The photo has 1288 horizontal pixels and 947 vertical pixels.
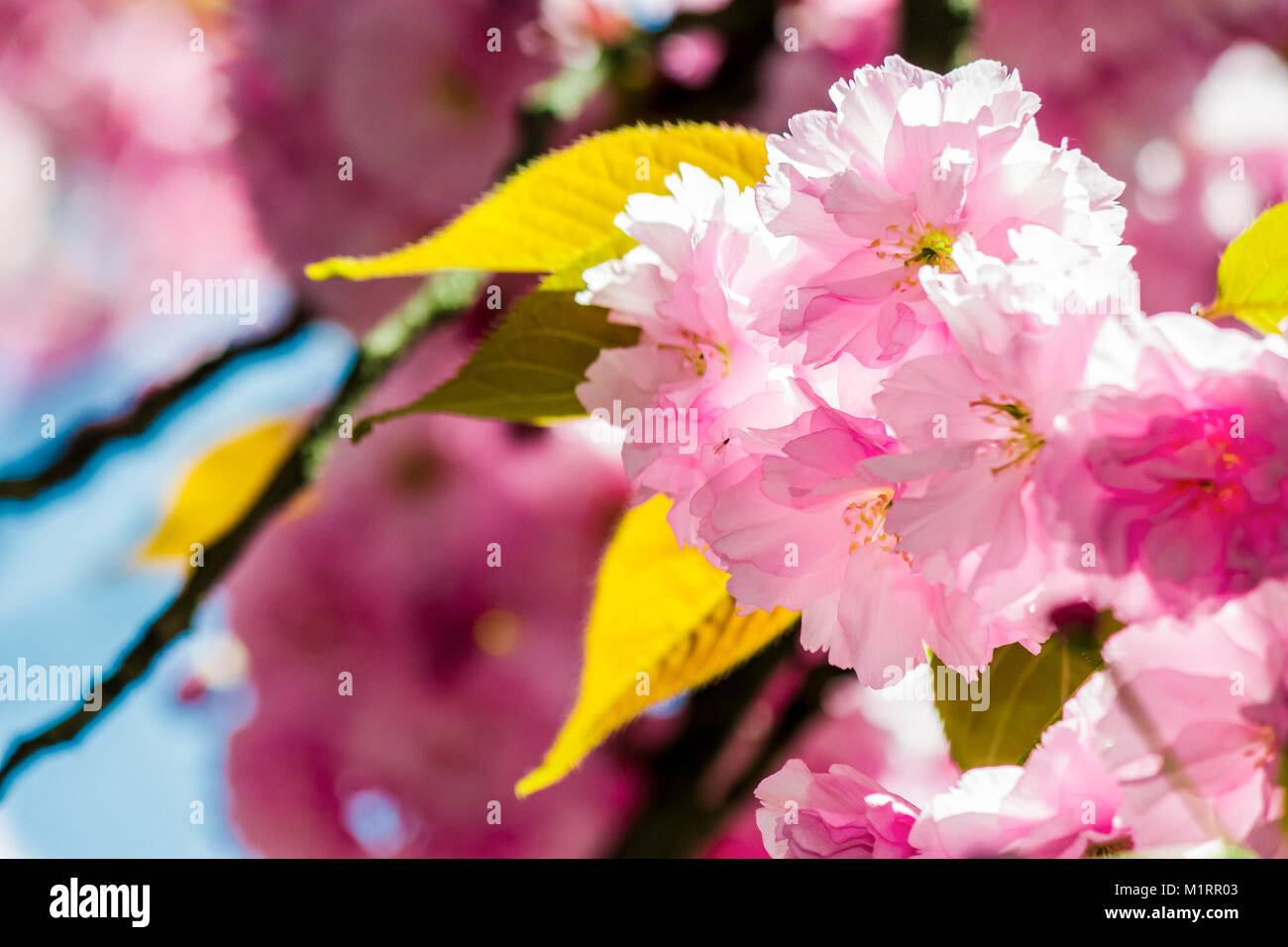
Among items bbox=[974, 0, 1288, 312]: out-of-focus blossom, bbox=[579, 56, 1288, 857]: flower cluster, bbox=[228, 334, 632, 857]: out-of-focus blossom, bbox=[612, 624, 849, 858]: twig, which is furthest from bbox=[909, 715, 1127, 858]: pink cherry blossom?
bbox=[974, 0, 1288, 312]: out-of-focus blossom

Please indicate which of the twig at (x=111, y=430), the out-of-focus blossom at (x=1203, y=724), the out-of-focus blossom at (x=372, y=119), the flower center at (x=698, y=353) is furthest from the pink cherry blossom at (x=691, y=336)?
the out-of-focus blossom at (x=372, y=119)

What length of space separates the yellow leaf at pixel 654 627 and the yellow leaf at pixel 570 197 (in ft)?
0.28

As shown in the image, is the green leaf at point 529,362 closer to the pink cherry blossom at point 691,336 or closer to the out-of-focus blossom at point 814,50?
the pink cherry blossom at point 691,336

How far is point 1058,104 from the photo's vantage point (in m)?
0.83

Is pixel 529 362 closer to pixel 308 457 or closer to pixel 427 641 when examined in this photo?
pixel 308 457

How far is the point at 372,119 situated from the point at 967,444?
0.67m

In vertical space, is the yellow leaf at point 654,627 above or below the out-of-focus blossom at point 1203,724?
above

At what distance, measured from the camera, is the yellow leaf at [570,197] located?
33cm

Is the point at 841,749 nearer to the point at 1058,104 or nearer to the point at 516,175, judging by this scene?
the point at 1058,104

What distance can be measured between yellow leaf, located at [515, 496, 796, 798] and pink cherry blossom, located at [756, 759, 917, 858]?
58 mm

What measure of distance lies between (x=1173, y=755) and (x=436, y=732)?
0.59 m

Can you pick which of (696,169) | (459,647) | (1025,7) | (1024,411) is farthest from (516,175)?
(1025,7)

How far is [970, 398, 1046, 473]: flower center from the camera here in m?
0.25

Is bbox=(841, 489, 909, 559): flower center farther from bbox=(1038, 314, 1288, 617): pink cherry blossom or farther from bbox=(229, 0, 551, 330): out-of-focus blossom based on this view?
bbox=(229, 0, 551, 330): out-of-focus blossom
